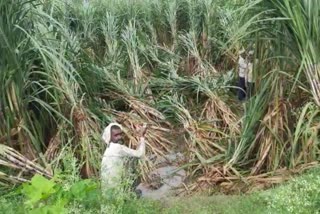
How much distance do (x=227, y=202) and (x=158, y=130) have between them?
2.34 metres

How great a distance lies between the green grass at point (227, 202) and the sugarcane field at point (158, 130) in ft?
0.04

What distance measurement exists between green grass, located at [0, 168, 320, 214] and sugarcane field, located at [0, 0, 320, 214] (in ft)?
0.04

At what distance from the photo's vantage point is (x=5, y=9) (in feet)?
15.7

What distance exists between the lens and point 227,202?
4512mm

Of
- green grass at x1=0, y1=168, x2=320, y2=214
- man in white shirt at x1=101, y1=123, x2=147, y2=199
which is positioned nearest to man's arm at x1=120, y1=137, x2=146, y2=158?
man in white shirt at x1=101, y1=123, x2=147, y2=199

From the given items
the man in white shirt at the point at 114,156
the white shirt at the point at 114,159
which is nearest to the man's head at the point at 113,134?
the man in white shirt at the point at 114,156

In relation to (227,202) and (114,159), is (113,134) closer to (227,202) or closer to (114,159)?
(114,159)

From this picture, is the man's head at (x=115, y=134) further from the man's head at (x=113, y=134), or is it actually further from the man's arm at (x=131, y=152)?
the man's arm at (x=131, y=152)

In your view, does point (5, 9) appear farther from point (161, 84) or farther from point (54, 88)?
point (161, 84)

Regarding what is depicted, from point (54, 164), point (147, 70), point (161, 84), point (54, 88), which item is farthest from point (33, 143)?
point (147, 70)

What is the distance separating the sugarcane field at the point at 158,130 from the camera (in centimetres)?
→ 409

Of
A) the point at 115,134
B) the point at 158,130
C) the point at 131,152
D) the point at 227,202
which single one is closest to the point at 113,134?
the point at 115,134

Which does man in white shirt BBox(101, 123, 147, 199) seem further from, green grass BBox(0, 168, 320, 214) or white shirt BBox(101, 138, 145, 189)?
green grass BBox(0, 168, 320, 214)

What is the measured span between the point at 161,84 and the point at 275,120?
2.96 metres
